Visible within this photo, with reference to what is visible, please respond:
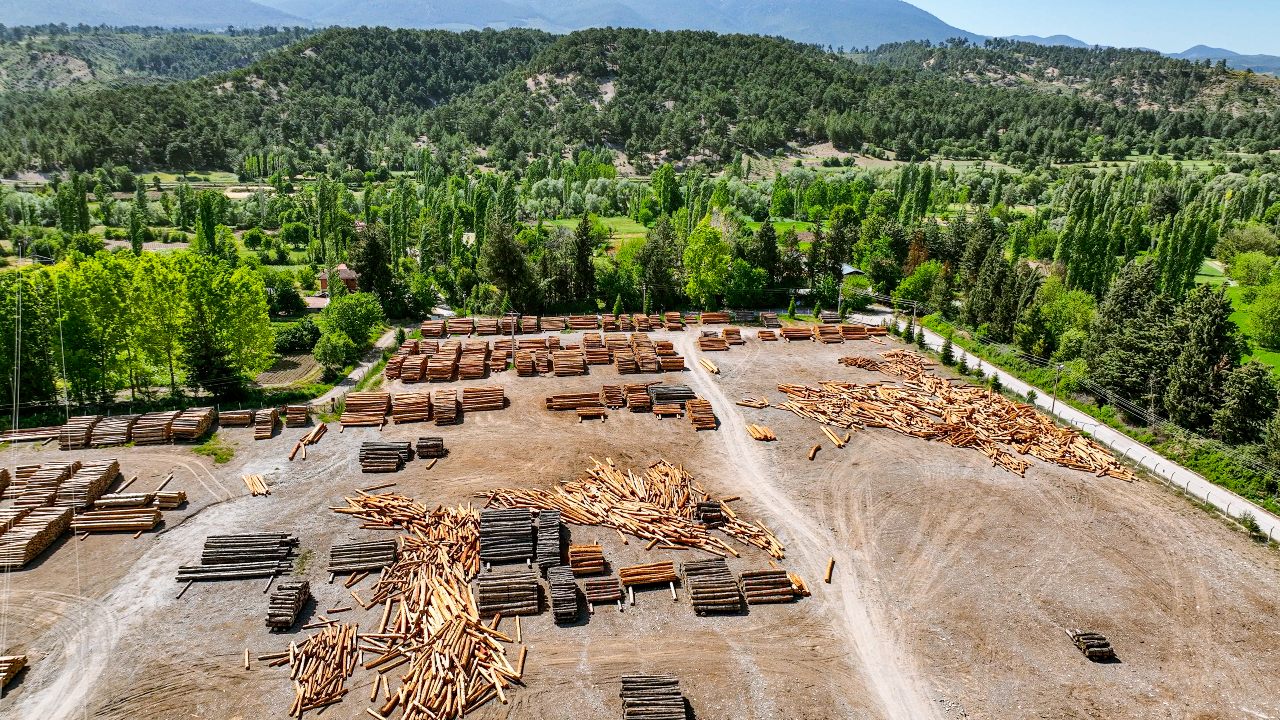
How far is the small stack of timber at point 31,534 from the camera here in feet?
82.2

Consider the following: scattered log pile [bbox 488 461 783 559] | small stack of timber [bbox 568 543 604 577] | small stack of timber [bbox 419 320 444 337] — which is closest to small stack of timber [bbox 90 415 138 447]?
scattered log pile [bbox 488 461 783 559]

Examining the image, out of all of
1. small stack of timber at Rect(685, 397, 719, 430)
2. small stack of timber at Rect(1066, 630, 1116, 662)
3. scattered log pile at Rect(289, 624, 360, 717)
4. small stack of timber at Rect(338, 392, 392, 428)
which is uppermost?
small stack of timber at Rect(685, 397, 719, 430)

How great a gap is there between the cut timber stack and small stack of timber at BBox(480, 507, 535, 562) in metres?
16.5

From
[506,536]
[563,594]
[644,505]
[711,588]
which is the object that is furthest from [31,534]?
[711,588]

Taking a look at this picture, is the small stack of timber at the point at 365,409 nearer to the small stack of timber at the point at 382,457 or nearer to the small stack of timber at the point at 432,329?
the small stack of timber at the point at 382,457

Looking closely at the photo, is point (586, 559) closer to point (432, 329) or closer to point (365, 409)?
point (365, 409)

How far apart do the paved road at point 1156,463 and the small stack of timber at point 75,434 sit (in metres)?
48.8

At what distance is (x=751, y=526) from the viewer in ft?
94.2

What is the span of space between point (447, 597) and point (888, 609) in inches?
583

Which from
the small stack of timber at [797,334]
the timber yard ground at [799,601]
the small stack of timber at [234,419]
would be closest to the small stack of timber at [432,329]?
the timber yard ground at [799,601]

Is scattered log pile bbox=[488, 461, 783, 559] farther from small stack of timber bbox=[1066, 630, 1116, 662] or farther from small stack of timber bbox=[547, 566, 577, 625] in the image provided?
small stack of timber bbox=[1066, 630, 1116, 662]

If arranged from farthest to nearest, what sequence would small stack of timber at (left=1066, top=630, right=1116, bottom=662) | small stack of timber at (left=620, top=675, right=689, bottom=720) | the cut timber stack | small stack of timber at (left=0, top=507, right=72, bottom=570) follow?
the cut timber stack
small stack of timber at (left=0, top=507, right=72, bottom=570)
small stack of timber at (left=1066, top=630, right=1116, bottom=662)
small stack of timber at (left=620, top=675, right=689, bottom=720)

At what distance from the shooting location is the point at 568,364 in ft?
147

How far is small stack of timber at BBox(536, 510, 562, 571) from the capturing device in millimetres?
26000
